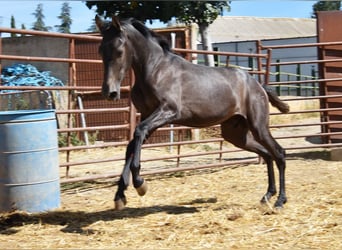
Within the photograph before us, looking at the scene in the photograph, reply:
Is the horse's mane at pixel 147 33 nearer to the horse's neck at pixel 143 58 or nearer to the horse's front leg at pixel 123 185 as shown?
the horse's neck at pixel 143 58

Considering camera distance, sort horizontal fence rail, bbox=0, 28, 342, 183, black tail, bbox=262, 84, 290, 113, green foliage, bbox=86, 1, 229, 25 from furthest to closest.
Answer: green foliage, bbox=86, 1, 229, 25 → horizontal fence rail, bbox=0, 28, 342, 183 → black tail, bbox=262, 84, 290, 113

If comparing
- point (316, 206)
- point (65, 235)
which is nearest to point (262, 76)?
point (316, 206)

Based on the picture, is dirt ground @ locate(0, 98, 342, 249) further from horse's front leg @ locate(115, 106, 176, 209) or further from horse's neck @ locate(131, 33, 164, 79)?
horse's neck @ locate(131, 33, 164, 79)

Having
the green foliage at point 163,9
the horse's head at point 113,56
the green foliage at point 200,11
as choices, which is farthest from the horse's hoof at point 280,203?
the green foliage at point 200,11

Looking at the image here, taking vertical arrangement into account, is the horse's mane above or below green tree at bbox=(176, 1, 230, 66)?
below

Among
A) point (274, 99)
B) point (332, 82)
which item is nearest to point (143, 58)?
point (274, 99)

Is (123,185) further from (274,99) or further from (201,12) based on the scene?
(201,12)

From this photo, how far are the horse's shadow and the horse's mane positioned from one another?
170cm

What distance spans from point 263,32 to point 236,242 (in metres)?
47.1

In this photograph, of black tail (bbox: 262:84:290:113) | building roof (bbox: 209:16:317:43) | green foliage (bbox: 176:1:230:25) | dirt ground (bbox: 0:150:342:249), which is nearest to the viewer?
dirt ground (bbox: 0:150:342:249)

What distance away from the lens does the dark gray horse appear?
15.4 ft

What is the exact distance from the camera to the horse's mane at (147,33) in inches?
207

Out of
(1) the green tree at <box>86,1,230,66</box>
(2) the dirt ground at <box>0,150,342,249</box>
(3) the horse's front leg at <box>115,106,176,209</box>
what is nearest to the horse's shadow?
(2) the dirt ground at <box>0,150,342,249</box>

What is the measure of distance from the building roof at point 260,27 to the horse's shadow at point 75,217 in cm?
4180
